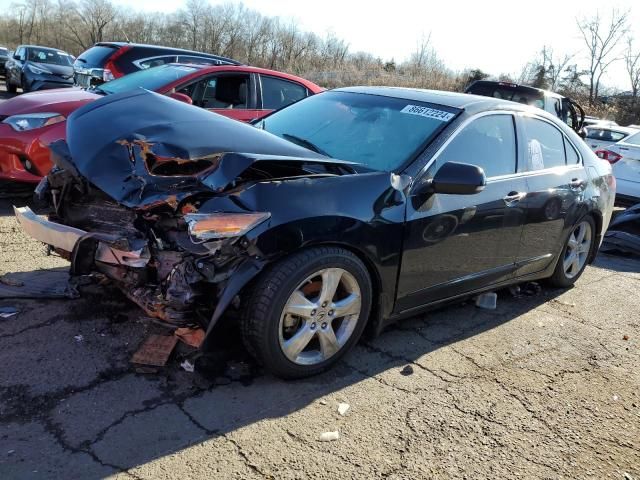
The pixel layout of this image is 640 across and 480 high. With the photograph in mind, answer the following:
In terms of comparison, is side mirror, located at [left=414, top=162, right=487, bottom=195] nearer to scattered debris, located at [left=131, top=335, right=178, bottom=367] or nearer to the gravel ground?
the gravel ground

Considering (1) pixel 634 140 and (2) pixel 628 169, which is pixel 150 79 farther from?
(1) pixel 634 140

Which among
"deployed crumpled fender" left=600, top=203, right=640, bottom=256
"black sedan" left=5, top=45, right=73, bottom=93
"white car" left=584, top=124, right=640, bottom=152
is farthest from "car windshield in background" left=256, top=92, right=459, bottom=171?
"black sedan" left=5, top=45, right=73, bottom=93

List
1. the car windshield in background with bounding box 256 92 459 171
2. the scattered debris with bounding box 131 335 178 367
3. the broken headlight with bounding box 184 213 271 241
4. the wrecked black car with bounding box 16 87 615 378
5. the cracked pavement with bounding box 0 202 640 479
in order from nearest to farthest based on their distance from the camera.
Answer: the cracked pavement with bounding box 0 202 640 479, the broken headlight with bounding box 184 213 271 241, the wrecked black car with bounding box 16 87 615 378, the scattered debris with bounding box 131 335 178 367, the car windshield in background with bounding box 256 92 459 171

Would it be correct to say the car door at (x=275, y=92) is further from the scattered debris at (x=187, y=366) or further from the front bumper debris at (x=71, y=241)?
the scattered debris at (x=187, y=366)

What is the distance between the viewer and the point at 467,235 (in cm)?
366

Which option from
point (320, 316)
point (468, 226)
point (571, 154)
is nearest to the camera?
point (320, 316)

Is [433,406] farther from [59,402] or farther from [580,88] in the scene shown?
[580,88]

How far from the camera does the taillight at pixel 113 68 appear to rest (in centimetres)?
916

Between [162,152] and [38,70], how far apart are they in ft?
51.0

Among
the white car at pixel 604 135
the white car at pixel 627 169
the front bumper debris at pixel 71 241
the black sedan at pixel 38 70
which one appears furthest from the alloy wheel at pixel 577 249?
the black sedan at pixel 38 70

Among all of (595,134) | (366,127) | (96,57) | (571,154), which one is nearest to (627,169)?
(595,134)

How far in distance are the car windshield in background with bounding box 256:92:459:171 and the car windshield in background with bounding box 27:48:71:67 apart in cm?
1664

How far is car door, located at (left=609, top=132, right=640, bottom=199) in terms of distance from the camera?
877 cm

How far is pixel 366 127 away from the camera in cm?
382
